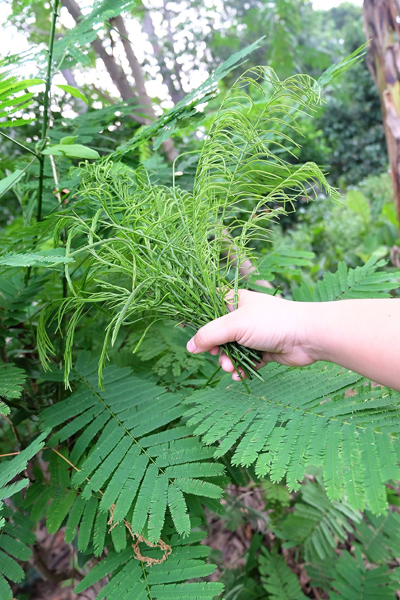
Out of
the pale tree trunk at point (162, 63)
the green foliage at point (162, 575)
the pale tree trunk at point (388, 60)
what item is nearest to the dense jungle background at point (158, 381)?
the green foliage at point (162, 575)

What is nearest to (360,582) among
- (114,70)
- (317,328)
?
(317,328)

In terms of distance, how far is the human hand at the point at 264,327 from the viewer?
698 mm

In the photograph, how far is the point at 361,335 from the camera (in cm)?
61

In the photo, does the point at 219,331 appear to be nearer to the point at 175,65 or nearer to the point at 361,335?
the point at 361,335

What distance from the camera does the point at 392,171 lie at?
220cm

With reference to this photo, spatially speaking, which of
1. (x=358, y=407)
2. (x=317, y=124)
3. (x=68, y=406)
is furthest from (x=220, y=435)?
(x=317, y=124)

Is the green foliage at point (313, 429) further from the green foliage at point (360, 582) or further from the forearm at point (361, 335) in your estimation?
the green foliage at point (360, 582)

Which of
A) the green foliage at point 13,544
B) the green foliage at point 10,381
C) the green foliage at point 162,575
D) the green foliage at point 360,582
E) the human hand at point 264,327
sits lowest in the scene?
the green foliage at point 360,582

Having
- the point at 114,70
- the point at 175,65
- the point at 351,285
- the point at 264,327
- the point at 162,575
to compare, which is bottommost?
the point at 162,575

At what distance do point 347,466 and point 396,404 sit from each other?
0.14m

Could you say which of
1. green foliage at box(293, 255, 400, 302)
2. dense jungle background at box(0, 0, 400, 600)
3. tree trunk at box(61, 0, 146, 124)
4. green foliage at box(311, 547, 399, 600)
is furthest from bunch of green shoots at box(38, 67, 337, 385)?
tree trunk at box(61, 0, 146, 124)

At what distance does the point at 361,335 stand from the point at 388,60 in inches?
81.8

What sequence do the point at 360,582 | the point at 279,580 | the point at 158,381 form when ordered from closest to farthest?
the point at 158,381, the point at 360,582, the point at 279,580

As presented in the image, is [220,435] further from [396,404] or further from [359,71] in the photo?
[359,71]
